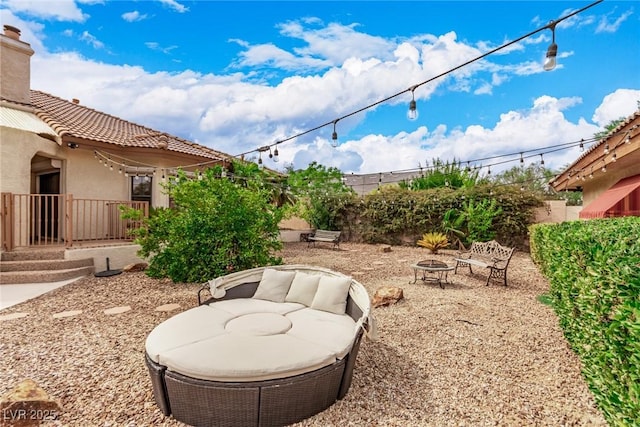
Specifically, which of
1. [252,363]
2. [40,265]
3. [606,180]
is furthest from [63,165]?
[606,180]

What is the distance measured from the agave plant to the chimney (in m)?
16.5

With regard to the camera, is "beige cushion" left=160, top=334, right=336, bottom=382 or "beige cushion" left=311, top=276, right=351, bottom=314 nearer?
"beige cushion" left=160, top=334, right=336, bottom=382

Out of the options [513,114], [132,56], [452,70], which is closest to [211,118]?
[132,56]

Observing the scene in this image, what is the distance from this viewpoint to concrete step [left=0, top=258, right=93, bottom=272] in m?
8.63

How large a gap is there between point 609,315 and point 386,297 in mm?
4202

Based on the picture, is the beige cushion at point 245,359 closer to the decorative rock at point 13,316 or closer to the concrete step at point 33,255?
the decorative rock at point 13,316

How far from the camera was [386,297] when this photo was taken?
6801mm

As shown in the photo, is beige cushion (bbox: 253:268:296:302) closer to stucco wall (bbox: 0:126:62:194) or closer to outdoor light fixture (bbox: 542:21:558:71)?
outdoor light fixture (bbox: 542:21:558:71)

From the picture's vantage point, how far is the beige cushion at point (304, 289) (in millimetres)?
5008

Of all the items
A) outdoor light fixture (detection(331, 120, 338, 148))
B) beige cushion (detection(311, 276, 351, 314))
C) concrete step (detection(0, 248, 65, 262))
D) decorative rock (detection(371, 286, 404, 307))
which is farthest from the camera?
concrete step (detection(0, 248, 65, 262))

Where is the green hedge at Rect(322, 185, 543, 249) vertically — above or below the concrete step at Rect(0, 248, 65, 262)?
above

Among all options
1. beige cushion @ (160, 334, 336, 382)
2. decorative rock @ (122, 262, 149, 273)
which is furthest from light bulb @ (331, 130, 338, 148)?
decorative rock @ (122, 262, 149, 273)

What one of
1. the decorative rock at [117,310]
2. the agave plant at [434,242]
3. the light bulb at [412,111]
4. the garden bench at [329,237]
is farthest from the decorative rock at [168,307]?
the agave plant at [434,242]

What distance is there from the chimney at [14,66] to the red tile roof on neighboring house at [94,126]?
31.6 inches
